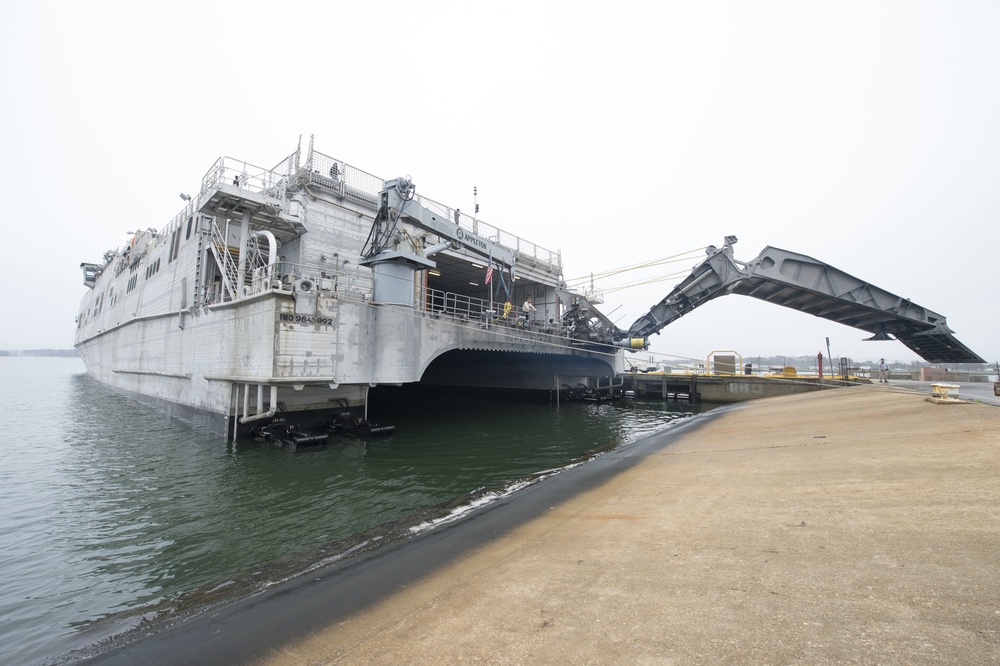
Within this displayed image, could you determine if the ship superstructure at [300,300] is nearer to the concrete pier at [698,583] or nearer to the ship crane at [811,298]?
the ship crane at [811,298]

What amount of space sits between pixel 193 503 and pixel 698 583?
10.8m

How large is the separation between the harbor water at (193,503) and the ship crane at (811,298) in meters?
11.2

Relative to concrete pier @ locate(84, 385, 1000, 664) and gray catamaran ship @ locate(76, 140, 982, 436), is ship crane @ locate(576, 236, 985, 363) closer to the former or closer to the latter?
gray catamaran ship @ locate(76, 140, 982, 436)

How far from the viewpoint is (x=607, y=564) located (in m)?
4.70

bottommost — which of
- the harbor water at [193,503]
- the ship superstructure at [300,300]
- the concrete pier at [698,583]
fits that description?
the harbor water at [193,503]

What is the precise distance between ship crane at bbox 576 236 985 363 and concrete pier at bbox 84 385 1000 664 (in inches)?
713

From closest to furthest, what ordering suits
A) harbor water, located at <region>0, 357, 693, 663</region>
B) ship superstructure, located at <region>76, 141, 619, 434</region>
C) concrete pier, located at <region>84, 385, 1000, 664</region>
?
concrete pier, located at <region>84, 385, 1000, 664</region>
harbor water, located at <region>0, 357, 693, 663</region>
ship superstructure, located at <region>76, 141, 619, 434</region>

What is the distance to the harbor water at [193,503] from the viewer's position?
5762 millimetres

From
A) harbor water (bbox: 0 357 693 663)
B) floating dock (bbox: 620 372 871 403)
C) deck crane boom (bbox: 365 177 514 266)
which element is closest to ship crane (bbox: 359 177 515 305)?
deck crane boom (bbox: 365 177 514 266)

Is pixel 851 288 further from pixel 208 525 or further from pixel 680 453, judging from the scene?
pixel 208 525

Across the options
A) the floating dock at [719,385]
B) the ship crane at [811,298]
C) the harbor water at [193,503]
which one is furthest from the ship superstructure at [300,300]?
the floating dock at [719,385]

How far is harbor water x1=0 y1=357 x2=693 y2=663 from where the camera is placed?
576 cm

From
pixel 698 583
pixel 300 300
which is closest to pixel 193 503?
pixel 300 300

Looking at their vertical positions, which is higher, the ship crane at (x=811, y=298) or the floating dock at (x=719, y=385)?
the ship crane at (x=811, y=298)
